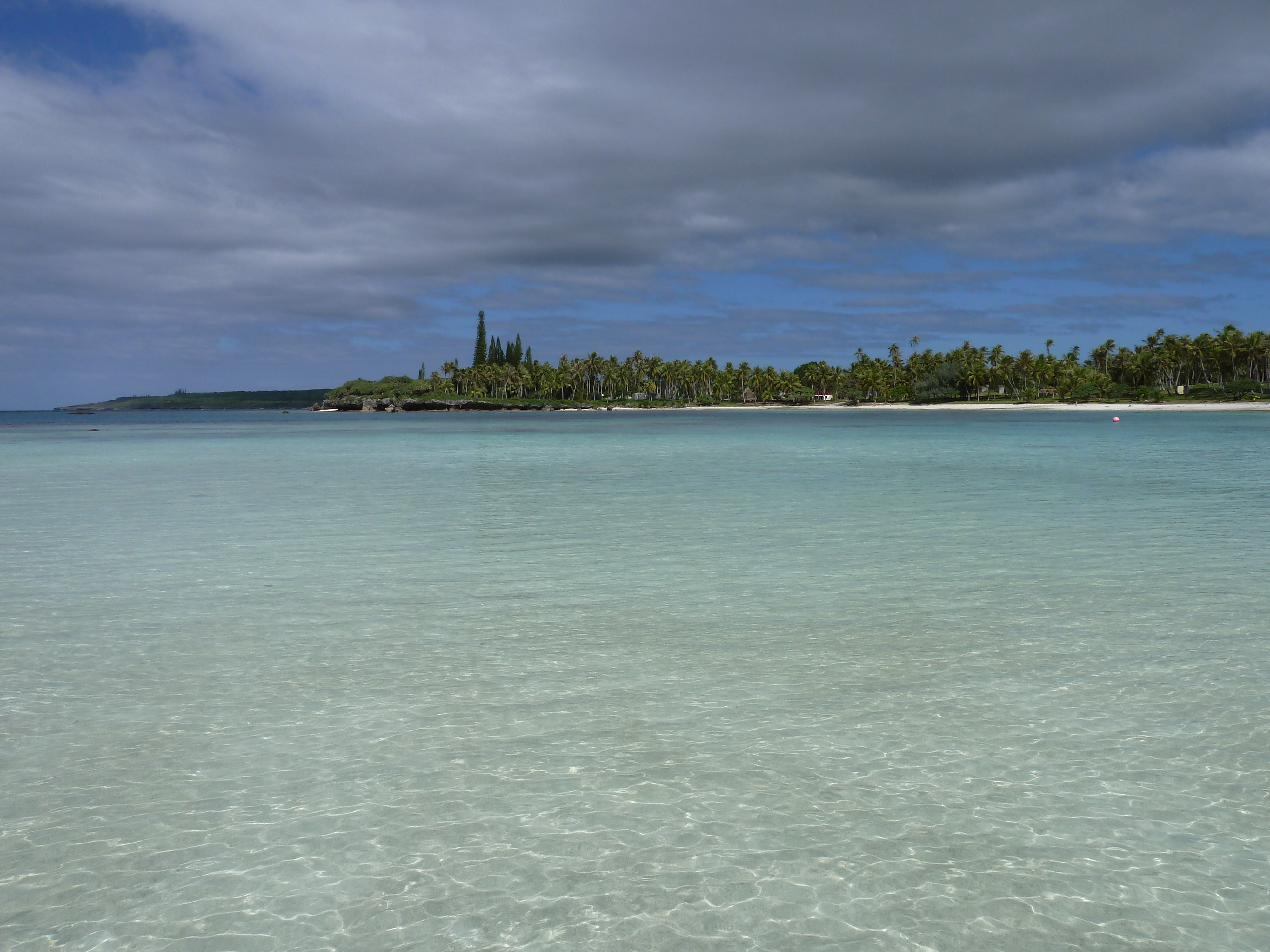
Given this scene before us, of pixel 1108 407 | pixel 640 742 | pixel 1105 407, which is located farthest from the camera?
pixel 1108 407

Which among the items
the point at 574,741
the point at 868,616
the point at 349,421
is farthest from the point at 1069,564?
the point at 349,421

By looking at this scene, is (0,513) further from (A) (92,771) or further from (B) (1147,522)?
(B) (1147,522)

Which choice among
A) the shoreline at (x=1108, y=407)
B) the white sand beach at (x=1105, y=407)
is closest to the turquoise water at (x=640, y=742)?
the white sand beach at (x=1105, y=407)

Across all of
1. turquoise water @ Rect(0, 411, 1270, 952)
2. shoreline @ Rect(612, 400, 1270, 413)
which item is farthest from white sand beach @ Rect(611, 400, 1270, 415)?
turquoise water @ Rect(0, 411, 1270, 952)

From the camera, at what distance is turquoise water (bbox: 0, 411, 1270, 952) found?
4926 mm

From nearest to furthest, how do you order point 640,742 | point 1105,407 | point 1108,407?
point 640,742 → point 1105,407 → point 1108,407

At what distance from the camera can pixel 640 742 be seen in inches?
278

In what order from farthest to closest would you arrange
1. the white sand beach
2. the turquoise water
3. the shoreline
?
the white sand beach → the shoreline → the turquoise water

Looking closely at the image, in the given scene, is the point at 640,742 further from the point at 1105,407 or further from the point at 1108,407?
the point at 1108,407

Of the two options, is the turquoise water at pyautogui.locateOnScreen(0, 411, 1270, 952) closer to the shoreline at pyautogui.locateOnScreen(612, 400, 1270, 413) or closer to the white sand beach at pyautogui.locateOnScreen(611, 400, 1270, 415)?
the white sand beach at pyautogui.locateOnScreen(611, 400, 1270, 415)

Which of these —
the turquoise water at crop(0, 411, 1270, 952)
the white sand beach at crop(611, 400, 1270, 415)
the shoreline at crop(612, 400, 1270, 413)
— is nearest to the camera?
the turquoise water at crop(0, 411, 1270, 952)

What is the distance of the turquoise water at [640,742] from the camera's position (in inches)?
194

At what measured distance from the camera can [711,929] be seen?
4.74 metres

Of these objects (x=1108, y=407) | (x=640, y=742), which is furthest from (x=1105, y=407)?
(x=640, y=742)
